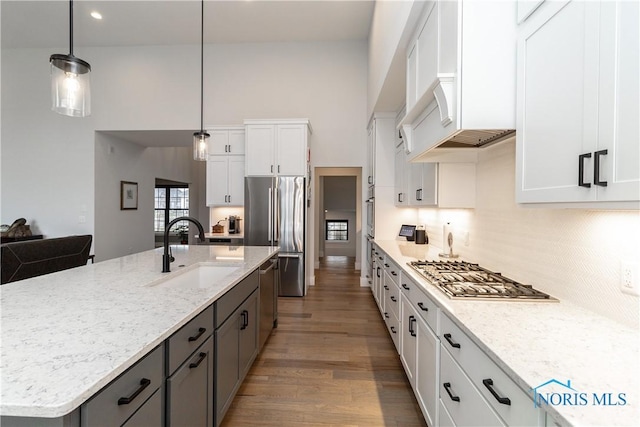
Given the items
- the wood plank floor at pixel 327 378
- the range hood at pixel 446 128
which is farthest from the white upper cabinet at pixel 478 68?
the wood plank floor at pixel 327 378

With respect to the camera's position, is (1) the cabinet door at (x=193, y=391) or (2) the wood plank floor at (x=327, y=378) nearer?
(1) the cabinet door at (x=193, y=391)

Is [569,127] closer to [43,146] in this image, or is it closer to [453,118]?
[453,118]

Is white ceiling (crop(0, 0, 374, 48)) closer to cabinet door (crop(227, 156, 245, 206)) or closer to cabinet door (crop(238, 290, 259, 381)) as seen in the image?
cabinet door (crop(227, 156, 245, 206))

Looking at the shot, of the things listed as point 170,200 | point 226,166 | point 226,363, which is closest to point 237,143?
point 226,166

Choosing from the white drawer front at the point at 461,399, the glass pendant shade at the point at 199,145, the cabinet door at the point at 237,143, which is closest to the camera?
the white drawer front at the point at 461,399

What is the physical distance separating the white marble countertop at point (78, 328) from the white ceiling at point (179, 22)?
4305 millimetres

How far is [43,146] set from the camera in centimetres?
567

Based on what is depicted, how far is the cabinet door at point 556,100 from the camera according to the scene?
99cm

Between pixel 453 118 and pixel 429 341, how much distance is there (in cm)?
122

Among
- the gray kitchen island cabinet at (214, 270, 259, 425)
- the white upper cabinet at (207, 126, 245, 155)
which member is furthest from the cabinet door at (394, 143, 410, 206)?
the white upper cabinet at (207, 126, 245, 155)

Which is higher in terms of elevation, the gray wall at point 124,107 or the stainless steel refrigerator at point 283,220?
the gray wall at point 124,107

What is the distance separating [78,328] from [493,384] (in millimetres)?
1442

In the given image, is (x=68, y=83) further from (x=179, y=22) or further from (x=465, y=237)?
(x=179, y=22)

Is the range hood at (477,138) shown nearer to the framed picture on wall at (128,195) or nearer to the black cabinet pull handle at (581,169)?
the black cabinet pull handle at (581,169)
